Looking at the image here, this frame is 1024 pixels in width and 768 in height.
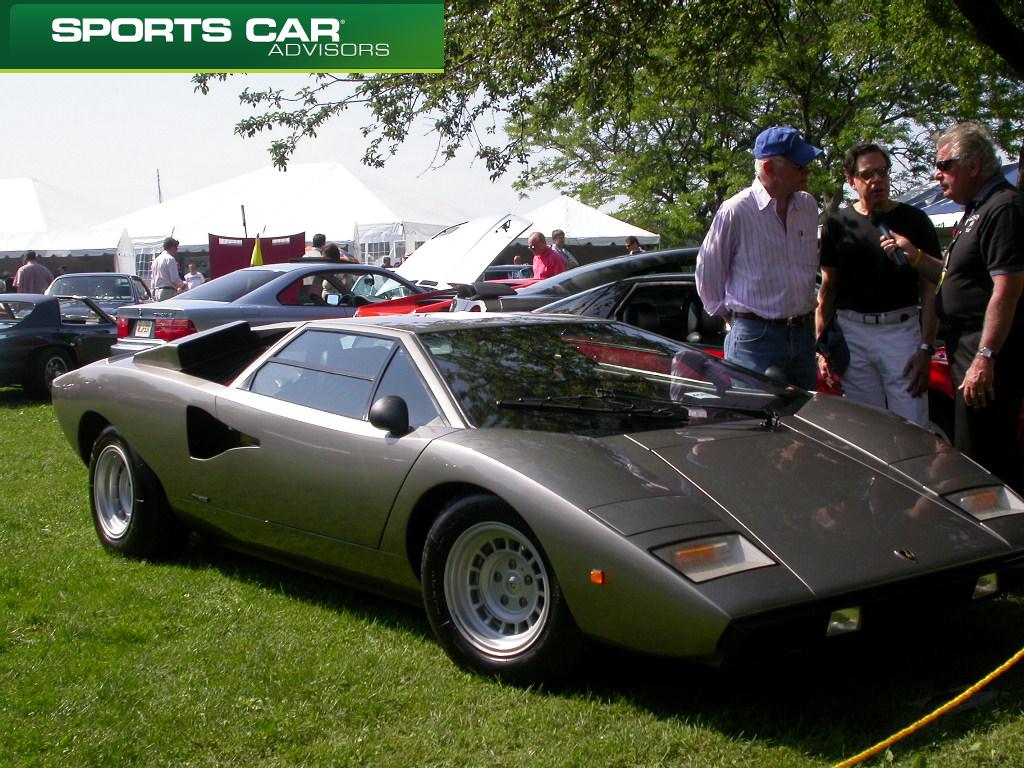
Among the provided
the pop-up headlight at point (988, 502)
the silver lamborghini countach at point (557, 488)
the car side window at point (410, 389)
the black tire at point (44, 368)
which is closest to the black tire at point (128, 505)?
the silver lamborghini countach at point (557, 488)

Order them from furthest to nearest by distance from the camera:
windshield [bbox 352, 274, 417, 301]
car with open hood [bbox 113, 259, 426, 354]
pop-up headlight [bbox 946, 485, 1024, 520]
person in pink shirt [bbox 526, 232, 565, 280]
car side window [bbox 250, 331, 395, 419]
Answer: person in pink shirt [bbox 526, 232, 565, 280]
windshield [bbox 352, 274, 417, 301]
car with open hood [bbox 113, 259, 426, 354]
car side window [bbox 250, 331, 395, 419]
pop-up headlight [bbox 946, 485, 1024, 520]

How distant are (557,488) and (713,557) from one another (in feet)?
1.64

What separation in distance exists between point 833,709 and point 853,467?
86 centimetres

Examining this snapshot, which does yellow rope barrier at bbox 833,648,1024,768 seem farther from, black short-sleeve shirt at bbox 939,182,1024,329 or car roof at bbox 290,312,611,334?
car roof at bbox 290,312,611,334

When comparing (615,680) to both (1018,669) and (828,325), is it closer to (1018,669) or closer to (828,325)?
(1018,669)

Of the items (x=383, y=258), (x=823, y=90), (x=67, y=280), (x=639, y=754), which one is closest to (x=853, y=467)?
(x=639, y=754)

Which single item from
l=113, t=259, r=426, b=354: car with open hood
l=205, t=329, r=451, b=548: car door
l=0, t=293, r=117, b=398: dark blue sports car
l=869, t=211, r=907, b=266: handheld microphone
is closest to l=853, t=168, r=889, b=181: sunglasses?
l=869, t=211, r=907, b=266: handheld microphone

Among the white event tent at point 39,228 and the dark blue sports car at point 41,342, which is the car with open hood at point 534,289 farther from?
the white event tent at point 39,228

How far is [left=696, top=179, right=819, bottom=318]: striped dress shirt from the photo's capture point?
5312 mm

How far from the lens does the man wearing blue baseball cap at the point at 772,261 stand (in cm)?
529

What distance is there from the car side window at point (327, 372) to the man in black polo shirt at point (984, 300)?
224 cm

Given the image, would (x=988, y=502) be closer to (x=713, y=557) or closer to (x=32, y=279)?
(x=713, y=557)

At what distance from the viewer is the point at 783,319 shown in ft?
17.4

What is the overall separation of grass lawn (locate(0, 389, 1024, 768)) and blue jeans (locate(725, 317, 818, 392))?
1.43 m
